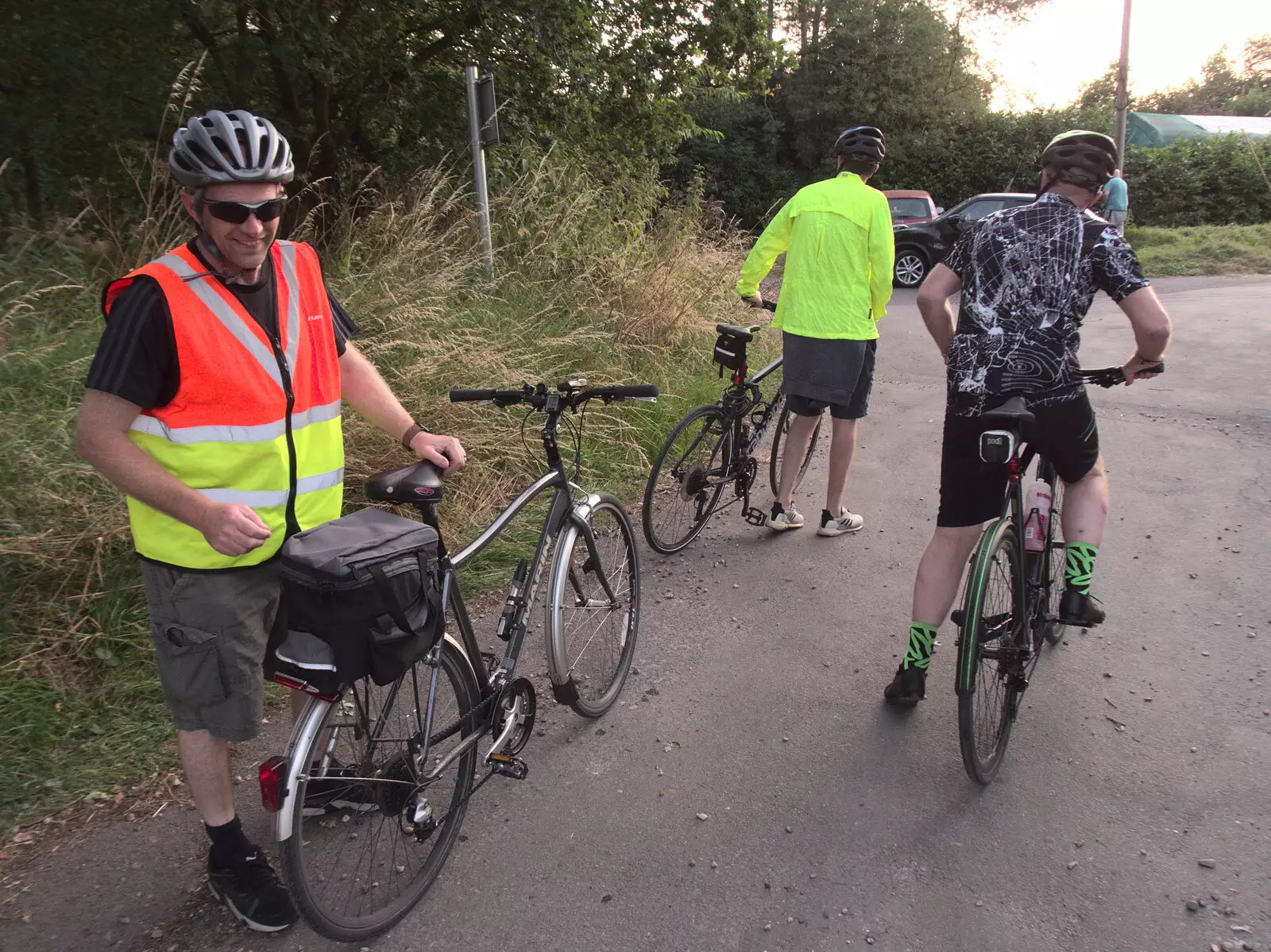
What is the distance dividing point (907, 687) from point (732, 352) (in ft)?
6.91

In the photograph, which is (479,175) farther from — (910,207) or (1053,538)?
(910,207)

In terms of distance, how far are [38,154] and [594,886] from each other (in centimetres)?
685

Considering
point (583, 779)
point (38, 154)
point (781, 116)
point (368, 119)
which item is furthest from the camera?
point (781, 116)

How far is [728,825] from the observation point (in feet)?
9.47

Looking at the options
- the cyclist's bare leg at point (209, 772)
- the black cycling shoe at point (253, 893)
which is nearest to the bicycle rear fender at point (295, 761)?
the cyclist's bare leg at point (209, 772)

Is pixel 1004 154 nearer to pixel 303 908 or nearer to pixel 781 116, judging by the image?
pixel 781 116

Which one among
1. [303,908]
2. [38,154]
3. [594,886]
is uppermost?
[38,154]

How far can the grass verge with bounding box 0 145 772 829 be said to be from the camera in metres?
3.22

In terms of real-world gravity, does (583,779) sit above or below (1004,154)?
below

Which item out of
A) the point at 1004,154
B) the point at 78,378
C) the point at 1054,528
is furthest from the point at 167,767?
the point at 1004,154

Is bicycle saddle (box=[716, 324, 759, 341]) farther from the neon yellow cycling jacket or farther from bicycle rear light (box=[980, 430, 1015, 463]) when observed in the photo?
bicycle rear light (box=[980, 430, 1015, 463])

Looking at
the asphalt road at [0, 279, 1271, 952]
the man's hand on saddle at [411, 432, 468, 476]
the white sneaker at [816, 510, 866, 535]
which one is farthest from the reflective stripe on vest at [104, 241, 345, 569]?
the white sneaker at [816, 510, 866, 535]

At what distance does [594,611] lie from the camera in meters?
3.41

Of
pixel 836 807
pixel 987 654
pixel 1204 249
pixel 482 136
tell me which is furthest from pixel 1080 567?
pixel 1204 249
